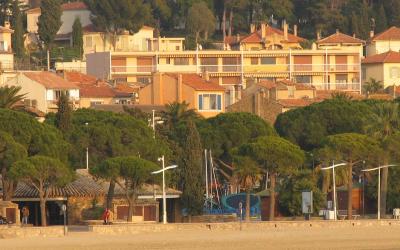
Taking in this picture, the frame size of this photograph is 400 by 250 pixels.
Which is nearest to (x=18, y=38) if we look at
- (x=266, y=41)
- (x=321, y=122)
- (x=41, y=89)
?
(x=266, y=41)

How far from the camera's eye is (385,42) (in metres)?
159

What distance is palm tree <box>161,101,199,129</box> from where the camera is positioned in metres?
106

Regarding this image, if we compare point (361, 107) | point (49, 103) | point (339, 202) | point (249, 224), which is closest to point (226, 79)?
point (49, 103)

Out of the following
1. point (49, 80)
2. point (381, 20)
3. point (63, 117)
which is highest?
point (381, 20)

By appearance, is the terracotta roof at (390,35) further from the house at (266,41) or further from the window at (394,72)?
the window at (394,72)

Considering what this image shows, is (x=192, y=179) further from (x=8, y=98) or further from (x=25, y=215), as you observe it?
(x=8, y=98)

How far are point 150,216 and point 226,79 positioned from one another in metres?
58.6

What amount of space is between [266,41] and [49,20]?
1744 centimetres

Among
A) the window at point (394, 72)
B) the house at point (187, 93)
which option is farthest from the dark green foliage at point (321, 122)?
the window at point (394, 72)

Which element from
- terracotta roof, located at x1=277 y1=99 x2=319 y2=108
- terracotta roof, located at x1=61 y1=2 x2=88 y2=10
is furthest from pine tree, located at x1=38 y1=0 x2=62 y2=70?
terracotta roof, located at x1=277 y1=99 x2=319 y2=108

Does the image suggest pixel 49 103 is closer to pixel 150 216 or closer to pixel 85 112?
pixel 85 112

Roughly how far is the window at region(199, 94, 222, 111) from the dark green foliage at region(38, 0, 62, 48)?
28.6 meters

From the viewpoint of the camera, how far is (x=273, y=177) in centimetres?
8806

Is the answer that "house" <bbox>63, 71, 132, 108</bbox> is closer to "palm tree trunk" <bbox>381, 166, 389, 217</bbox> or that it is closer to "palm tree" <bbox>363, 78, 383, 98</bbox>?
"palm tree" <bbox>363, 78, 383, 98</bbox>
